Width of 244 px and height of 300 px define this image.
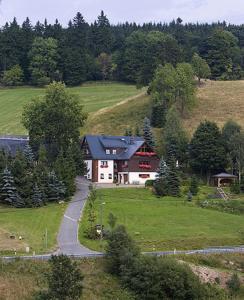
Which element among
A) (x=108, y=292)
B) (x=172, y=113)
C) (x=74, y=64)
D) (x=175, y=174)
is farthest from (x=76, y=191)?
(x=74, y=64)

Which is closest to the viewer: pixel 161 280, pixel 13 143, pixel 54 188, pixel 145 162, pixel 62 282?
pixel 62 282

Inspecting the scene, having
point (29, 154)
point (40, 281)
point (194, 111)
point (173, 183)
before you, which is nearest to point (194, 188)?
point (173, 183)

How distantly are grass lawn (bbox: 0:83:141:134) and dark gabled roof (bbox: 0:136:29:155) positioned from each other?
10.7 meters

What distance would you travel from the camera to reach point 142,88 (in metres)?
120

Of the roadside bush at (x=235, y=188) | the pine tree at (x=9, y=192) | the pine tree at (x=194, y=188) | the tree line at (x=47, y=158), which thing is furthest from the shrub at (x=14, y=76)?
the roadside bush at (x=235, y=188)

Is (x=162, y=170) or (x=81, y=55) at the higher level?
(x=81, y=55)

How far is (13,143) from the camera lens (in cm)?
8362

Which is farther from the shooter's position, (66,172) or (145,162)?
(145,162)

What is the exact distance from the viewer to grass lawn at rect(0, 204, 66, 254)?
4856 cm

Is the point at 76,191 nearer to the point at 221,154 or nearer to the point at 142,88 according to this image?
the point at 221,154

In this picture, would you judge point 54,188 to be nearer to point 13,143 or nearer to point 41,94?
point 13,143

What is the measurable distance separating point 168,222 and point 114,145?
2426cm

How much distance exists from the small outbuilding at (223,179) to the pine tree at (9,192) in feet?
81.3

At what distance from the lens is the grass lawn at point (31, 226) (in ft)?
159
